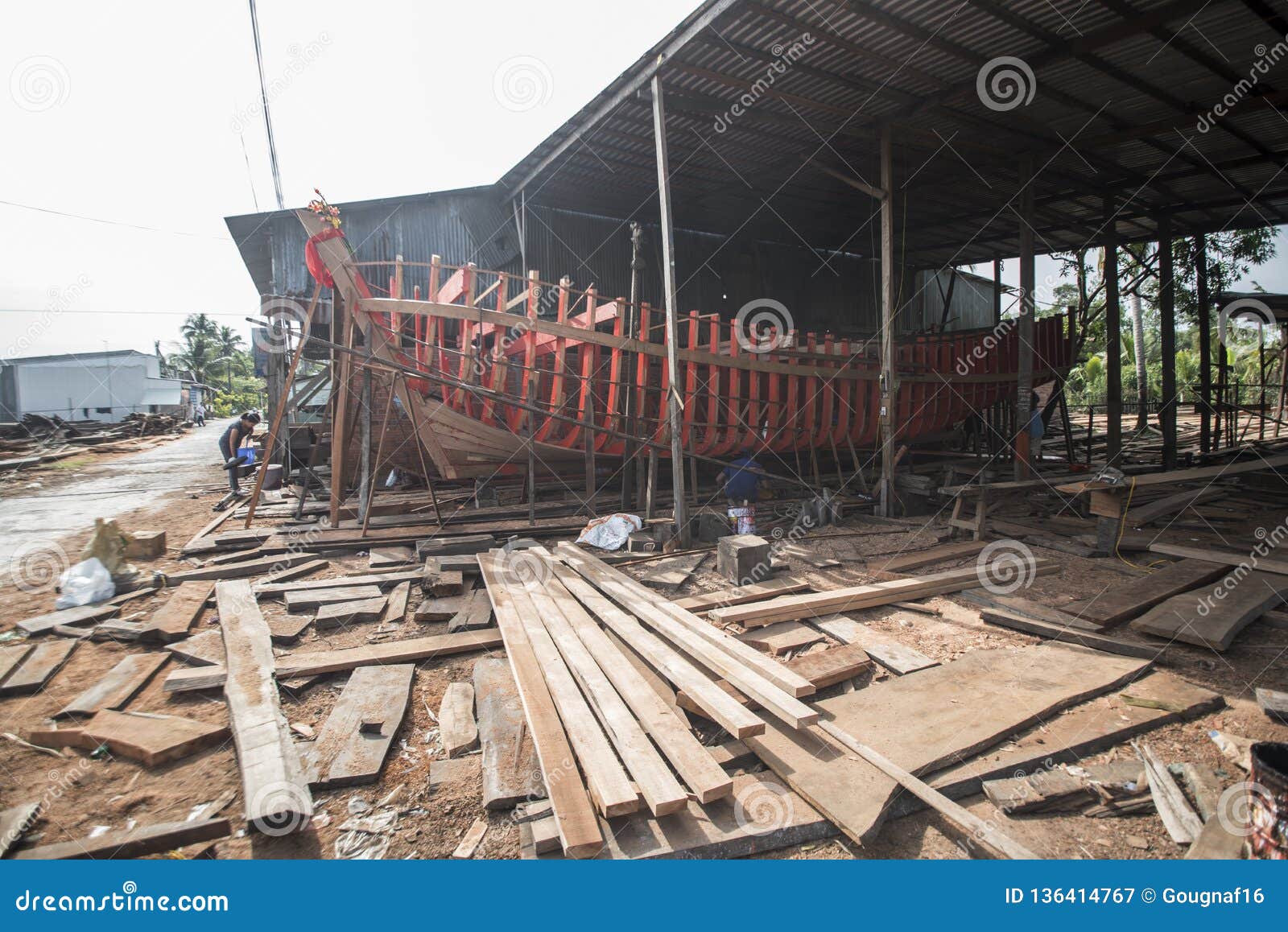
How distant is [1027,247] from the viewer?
335 inches

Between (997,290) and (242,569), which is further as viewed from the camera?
(997,290)

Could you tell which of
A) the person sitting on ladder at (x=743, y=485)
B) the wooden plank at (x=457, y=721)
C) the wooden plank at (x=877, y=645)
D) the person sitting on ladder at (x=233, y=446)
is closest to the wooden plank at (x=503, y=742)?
the wooden plank at (x=457, y=721)

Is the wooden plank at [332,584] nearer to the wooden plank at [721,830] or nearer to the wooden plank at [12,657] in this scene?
the wooden plank at [12,657]

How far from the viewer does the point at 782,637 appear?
3979 mm

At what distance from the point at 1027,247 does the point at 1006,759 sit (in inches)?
328

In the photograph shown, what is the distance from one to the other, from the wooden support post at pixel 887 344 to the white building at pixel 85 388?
131ft

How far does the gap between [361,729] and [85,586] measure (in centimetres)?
351

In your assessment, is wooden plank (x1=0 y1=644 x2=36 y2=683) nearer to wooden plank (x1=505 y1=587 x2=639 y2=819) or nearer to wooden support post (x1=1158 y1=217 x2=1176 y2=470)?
wooden plank (x1=505 y1=587 x2=639 y2=819)

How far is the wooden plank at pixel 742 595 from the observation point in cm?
453

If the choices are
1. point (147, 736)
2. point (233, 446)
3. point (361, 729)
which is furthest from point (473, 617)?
point (233, 446)

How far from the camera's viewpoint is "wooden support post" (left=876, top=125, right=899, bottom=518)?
7473 millimetres

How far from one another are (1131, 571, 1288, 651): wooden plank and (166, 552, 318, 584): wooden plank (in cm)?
682

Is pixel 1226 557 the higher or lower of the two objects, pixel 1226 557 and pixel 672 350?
the lower

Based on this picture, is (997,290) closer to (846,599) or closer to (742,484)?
(742,484)
